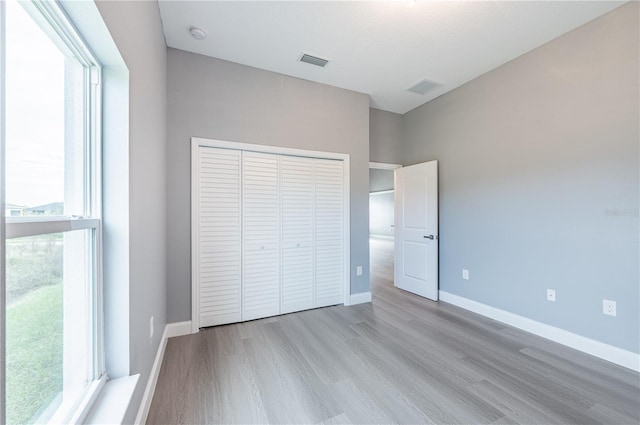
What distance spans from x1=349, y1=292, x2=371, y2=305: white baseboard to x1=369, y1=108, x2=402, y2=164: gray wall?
1997mm

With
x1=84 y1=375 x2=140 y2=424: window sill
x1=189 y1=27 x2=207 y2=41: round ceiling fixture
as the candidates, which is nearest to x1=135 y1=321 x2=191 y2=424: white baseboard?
x1=84 y1=375 x2=140 y2=424: window sill

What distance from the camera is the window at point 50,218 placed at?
25.7 inches

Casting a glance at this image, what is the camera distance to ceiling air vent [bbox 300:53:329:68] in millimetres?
2590

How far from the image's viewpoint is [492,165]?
2879 millimetres

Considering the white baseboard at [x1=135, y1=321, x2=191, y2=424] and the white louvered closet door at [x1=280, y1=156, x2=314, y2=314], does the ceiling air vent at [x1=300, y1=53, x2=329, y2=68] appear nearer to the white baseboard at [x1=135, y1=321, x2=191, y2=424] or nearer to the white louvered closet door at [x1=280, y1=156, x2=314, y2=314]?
the white louvered closet door at [x1=280, y1=156, x2=314, y2=314]

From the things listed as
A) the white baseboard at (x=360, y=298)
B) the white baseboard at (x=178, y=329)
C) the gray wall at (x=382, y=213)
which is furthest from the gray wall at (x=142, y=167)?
the gray wall at (x=382, y=213)

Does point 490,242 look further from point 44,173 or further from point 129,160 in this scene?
point 44,173

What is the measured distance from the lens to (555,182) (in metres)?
2.36

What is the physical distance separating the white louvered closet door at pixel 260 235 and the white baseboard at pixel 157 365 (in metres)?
0.59

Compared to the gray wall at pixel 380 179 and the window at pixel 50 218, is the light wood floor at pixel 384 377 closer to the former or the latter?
the window at pixel 50 218

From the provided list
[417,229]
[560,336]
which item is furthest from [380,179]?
[560,336]

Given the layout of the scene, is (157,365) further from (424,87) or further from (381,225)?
(381,225)

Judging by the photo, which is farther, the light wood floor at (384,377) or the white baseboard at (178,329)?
the white baseboard at (178,329)

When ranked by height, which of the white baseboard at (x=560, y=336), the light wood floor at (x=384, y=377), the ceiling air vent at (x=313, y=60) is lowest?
the light wood floor at (x=384, y=377)
